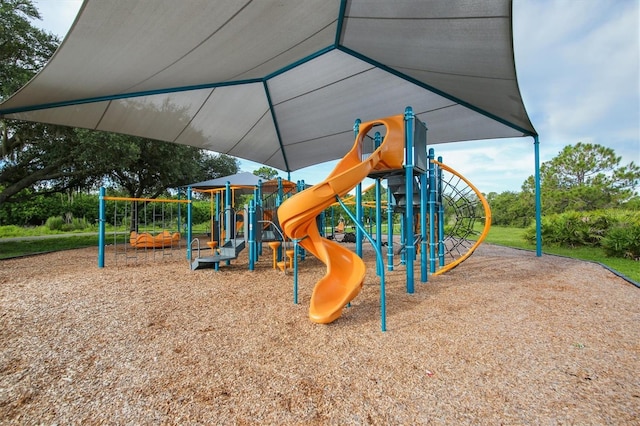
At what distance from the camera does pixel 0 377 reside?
2.08 m

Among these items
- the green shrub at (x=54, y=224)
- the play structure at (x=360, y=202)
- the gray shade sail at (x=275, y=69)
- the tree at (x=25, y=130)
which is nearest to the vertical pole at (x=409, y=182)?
the play structure at (x=360, y=202)

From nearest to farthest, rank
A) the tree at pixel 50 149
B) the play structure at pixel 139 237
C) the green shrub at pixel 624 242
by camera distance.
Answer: the play structure at pixel 139 237
the green shrub at pixel 624 242
the tree at pixel 50 149

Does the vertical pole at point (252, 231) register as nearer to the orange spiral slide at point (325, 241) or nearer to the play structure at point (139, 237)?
the play structure at point (139, 237)

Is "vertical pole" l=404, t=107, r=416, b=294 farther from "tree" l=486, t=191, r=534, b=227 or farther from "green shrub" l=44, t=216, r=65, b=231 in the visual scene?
"tree" l=486, t=191, r=534, b=227

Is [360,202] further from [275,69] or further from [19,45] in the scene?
[19,45]

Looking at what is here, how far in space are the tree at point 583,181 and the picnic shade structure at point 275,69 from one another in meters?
9.81

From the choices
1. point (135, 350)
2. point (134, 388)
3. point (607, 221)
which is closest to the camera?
point (134, 388)

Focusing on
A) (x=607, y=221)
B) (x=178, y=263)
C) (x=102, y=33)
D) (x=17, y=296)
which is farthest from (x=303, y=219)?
(x=607, y=221)

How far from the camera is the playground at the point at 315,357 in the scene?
1.73 meters

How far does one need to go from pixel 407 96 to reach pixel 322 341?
6.27 metres

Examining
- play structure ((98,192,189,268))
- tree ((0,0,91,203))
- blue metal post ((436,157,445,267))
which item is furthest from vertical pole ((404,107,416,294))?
tree ((0,0,91,203))

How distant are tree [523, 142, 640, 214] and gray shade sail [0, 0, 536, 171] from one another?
999cm

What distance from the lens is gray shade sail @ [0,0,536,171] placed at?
3633mm

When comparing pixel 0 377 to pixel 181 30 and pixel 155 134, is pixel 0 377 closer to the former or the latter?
pixel 181 30
